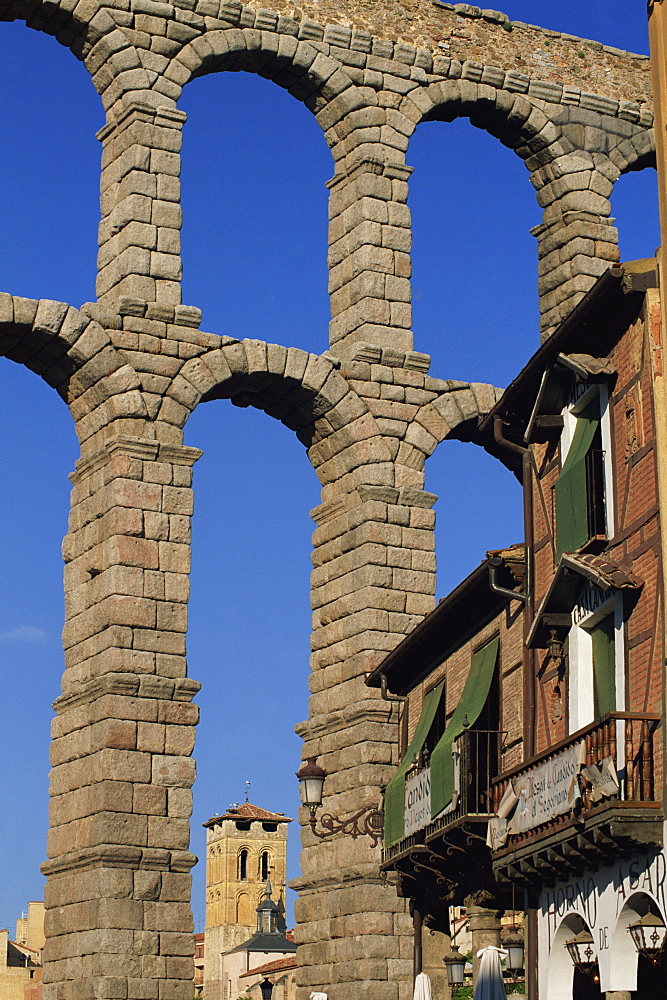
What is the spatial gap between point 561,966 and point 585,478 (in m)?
4.98

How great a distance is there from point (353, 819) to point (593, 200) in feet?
37.6

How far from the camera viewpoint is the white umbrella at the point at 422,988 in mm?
19573

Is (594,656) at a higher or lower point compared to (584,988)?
higher

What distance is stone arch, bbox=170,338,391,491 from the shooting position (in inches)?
931

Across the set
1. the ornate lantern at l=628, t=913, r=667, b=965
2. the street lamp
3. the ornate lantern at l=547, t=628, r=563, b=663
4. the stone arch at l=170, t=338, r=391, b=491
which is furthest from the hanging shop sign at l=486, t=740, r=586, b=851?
the stone arch at l=170, t=338, r=391, b=491

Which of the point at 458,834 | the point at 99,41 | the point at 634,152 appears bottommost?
the point at 458,834

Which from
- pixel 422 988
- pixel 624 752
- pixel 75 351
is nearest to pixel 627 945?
pixel 624 752

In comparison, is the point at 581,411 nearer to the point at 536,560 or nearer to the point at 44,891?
the point at 536,560

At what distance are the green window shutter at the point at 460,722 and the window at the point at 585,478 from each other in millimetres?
2705

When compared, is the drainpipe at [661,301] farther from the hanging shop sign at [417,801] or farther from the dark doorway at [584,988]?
the hanging shop sign at [417,801]

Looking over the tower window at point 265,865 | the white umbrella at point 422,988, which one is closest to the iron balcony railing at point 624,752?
the white umbrella at point 422,988

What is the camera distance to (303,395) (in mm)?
24344

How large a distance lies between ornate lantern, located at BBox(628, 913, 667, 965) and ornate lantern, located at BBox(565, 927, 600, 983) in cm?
159

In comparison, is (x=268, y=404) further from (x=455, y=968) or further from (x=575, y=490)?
(x=575, y=490)
